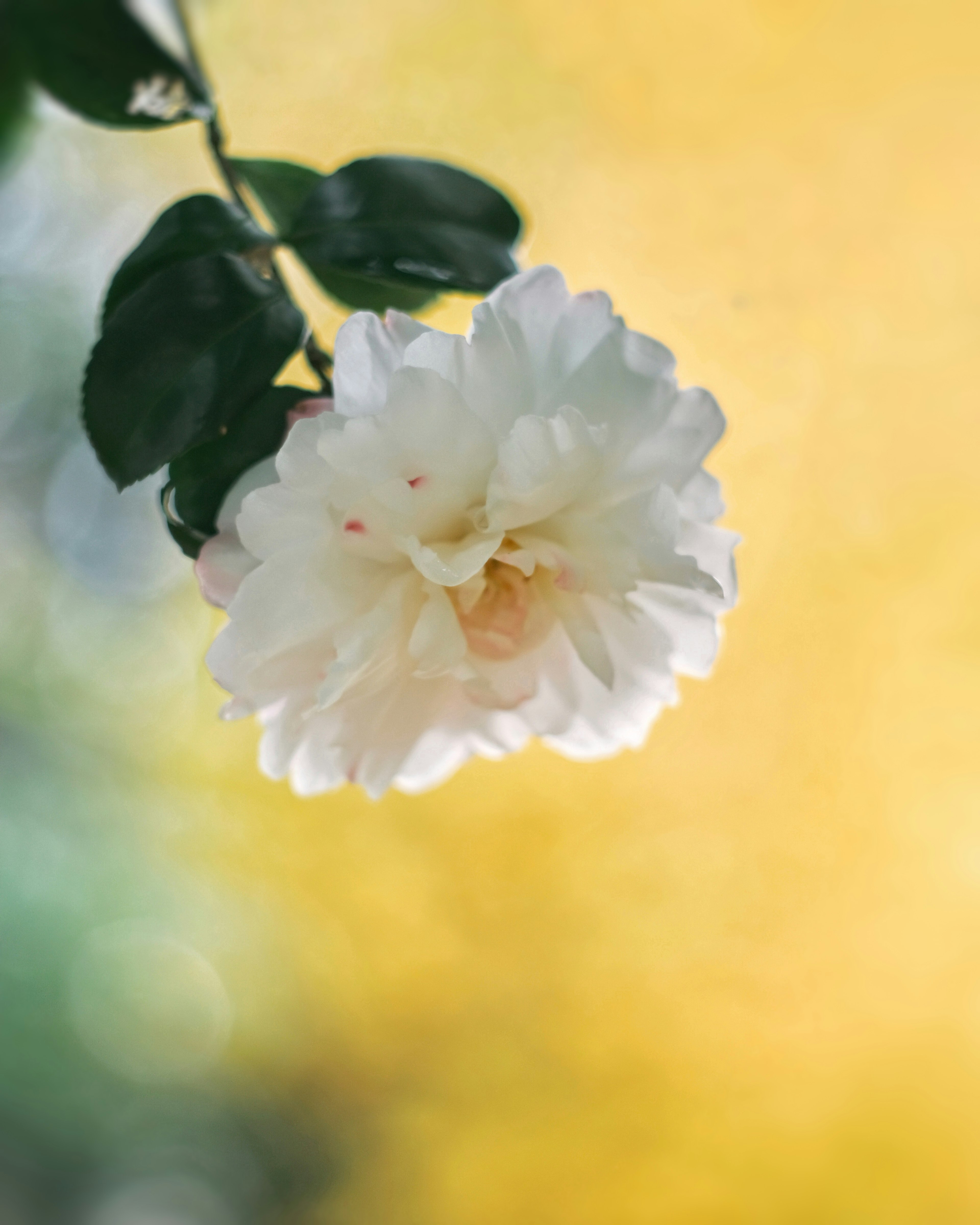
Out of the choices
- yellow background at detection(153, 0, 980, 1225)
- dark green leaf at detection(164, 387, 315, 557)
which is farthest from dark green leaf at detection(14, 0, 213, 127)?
yellow background at detection(153, 0, 980, 1225)

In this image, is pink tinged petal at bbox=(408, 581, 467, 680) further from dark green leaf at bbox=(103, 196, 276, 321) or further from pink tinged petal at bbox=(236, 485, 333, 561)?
dark green leaf at bbox=(103, 196, 276, 321)

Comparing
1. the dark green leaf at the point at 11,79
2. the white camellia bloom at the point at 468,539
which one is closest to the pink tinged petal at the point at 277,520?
the white camellia bloom at the point at 468,539

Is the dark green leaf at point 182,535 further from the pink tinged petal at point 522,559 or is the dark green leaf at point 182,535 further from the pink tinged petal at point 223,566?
the pink tinged petal at point 522,559

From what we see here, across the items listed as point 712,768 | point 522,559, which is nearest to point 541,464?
point 522,559

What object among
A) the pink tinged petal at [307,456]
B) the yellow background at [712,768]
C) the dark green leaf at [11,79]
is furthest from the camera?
the yellow background at [712,768]

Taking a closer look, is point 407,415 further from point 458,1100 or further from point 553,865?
point 458,1100

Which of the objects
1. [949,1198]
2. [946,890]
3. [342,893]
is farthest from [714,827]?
[949,1198]
